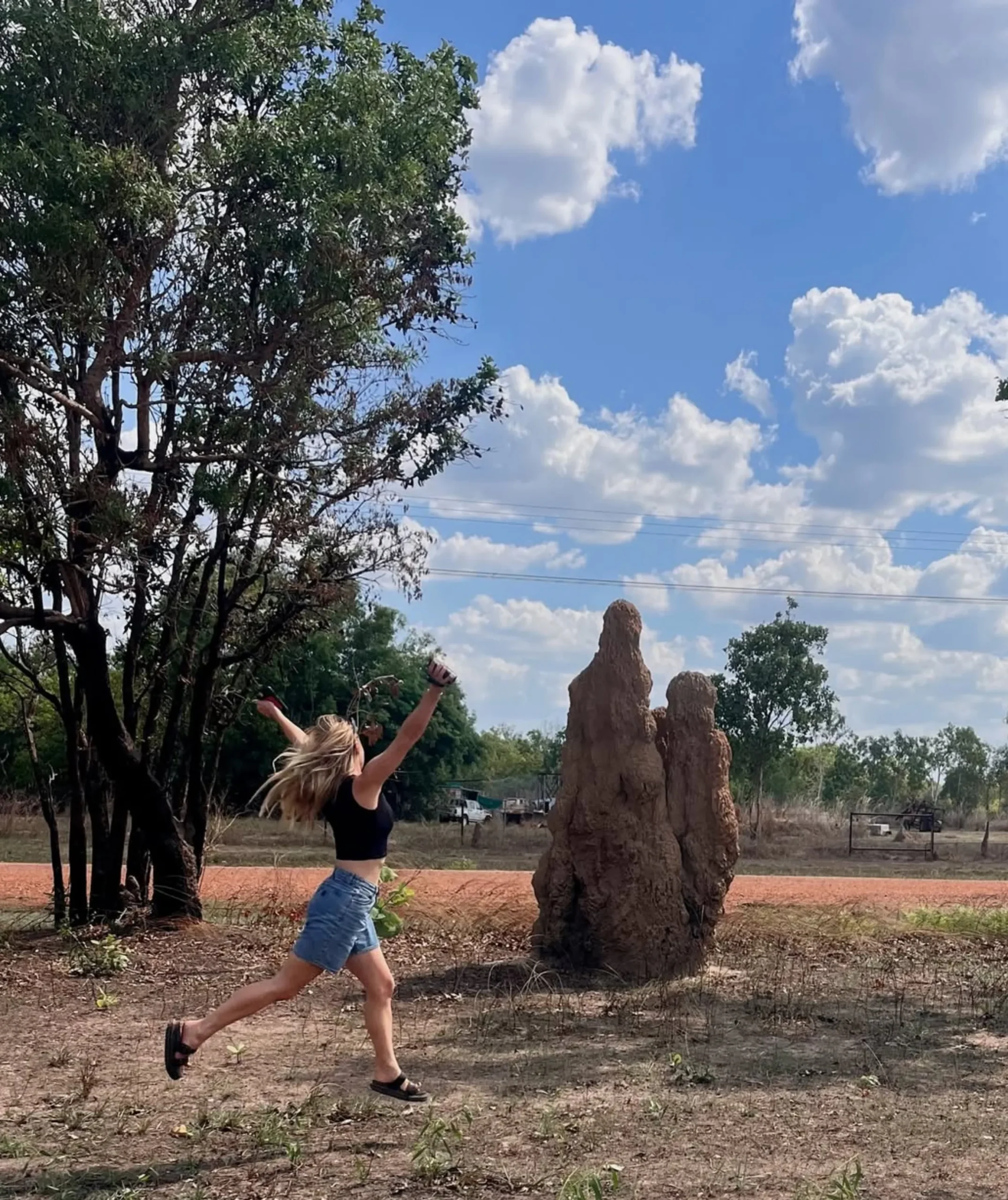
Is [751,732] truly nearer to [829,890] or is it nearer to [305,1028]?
[829,890]

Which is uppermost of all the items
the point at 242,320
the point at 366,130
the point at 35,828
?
the point at 366,130

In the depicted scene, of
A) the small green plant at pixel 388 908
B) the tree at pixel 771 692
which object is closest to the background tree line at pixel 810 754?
the tree at pixel 771 692

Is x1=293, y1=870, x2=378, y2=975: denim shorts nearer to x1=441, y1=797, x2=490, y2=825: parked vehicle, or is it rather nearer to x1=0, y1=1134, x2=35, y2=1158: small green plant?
x1=0, y1=1134, x2=35, y2=1158: small green plant

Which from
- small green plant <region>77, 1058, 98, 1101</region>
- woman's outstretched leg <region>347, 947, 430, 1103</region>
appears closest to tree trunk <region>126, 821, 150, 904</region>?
small green plant <region>77, 1058, 98, 1101</region>

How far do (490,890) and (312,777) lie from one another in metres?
9.87

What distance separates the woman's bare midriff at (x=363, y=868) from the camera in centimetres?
552

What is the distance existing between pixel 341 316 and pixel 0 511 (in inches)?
124

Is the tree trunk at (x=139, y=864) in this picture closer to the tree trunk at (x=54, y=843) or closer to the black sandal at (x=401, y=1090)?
the tree trunk at (x=54, y=843)

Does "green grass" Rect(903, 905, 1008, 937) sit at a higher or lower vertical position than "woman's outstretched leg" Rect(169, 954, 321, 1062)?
lower

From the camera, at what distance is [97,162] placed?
8.93 m

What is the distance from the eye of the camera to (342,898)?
5457 mm

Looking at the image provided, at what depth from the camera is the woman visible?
5.41 metres

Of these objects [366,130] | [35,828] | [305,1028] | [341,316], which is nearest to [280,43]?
[366,130]

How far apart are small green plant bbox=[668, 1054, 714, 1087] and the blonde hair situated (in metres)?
2.38
